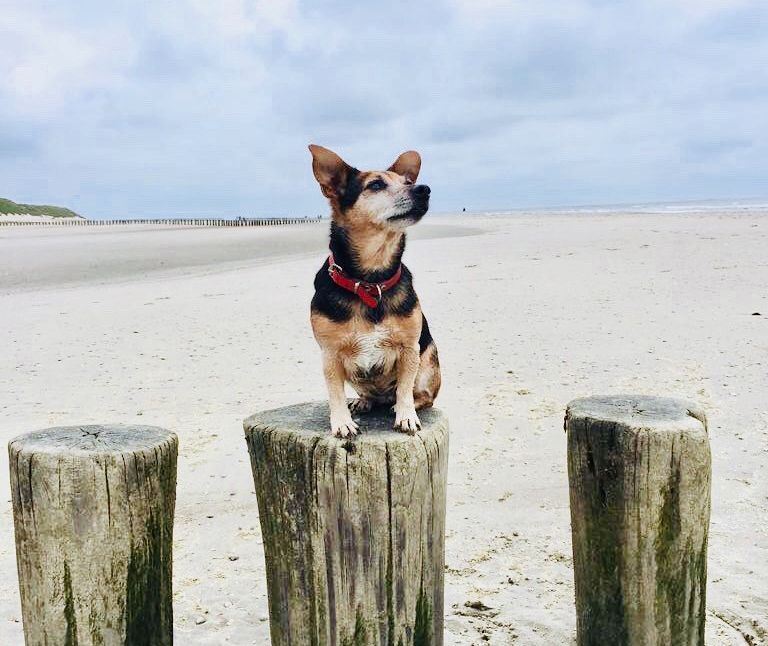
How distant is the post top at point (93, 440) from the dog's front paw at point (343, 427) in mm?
718

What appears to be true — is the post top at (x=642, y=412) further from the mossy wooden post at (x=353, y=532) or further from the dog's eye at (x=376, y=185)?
the dog's eye at (x=376, y=185)

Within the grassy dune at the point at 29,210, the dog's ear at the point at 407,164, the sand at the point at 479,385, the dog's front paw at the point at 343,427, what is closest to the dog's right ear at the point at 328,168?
the dog's ear at the point at 407,164

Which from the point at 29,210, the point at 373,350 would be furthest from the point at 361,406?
the point at 29,210

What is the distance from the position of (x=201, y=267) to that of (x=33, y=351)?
13.1 meters

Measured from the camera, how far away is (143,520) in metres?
2.91

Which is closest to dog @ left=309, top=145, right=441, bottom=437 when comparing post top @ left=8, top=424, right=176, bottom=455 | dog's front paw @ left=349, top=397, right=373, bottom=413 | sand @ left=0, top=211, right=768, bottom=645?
dog's front paw @ left=349, top=397, right=373, bottom=413

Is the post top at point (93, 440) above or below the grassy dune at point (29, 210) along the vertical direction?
below

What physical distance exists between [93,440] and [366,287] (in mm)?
1268

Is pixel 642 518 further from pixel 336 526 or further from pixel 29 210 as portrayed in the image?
pixel 29 210

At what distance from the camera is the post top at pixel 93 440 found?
9.32 feet

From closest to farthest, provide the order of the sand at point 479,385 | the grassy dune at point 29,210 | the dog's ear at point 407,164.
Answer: the dog's ear at point 407,164
the sand at point 479,385
the grassy dune at point 29,210

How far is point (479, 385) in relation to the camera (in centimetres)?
798

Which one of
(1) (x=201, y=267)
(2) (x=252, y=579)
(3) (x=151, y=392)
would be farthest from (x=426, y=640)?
(1) (x=201, y=267)

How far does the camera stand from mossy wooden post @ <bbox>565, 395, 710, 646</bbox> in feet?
9.92
